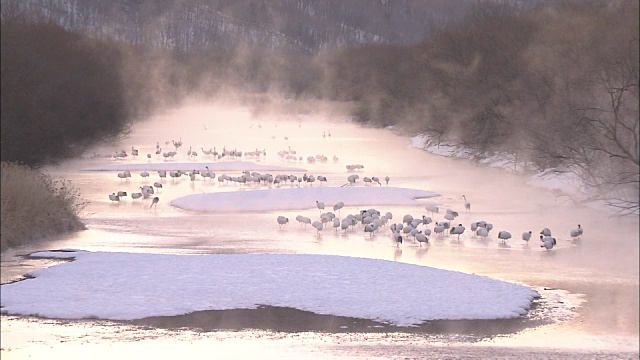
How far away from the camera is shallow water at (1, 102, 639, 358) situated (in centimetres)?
1480

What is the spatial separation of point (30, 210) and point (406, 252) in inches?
372

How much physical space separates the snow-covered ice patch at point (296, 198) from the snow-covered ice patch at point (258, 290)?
12.2m

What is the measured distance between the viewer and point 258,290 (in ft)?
60.8

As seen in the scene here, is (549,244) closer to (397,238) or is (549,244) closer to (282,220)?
(397,238)

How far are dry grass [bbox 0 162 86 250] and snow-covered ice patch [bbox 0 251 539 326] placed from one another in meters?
2.80

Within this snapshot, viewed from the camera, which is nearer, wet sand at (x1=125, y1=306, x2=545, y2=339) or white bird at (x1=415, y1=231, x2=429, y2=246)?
wet sand at (x1=125, y1=306, x2=545, y2=339)

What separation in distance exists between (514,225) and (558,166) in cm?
1235

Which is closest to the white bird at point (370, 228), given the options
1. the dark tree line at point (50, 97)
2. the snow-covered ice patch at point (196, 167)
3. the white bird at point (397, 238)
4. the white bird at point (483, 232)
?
the white bird at point (397, 238)

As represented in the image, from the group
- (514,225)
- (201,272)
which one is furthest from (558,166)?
(201,272)

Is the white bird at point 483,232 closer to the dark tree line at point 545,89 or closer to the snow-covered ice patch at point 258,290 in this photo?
the dark tree line at point 545,89

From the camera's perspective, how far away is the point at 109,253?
2209 cm

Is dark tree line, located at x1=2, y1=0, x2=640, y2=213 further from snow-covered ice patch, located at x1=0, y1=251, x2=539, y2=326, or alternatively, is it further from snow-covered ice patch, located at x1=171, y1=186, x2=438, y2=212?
snow-covered ice patch, located at x1=0, y1=251, x2=539, y2=326

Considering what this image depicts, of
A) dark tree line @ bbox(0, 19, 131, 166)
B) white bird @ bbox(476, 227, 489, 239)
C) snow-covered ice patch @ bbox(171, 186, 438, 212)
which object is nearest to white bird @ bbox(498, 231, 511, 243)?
white bird @ bbox(476, 227, 489, 239)

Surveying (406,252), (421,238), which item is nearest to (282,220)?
(421,238)
